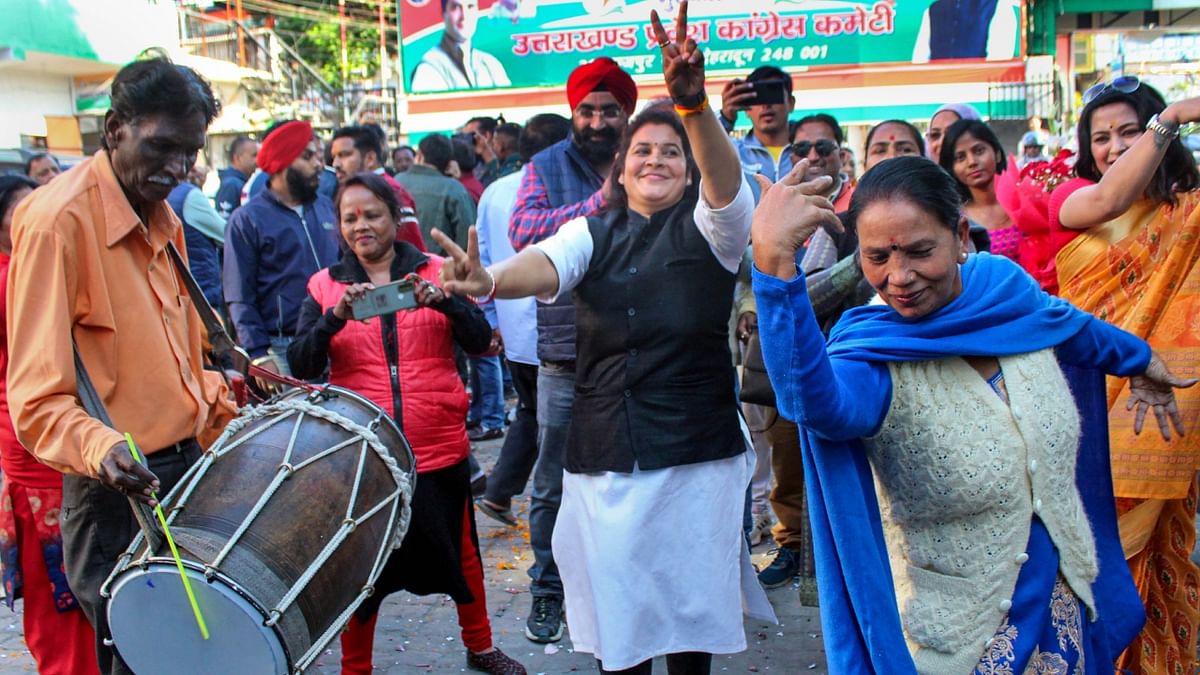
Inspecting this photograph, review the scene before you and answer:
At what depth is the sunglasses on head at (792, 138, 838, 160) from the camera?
4.84 metres

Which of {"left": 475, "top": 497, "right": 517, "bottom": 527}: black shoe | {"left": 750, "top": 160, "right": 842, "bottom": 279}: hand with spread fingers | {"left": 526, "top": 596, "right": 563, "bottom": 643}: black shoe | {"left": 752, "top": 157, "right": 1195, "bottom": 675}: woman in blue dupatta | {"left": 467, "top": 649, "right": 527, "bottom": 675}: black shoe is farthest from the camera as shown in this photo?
{"left": 475, "top": 497, "right": 517, "bottom": 527}: black shoe

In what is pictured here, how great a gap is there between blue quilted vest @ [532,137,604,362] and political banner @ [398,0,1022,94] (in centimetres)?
1063

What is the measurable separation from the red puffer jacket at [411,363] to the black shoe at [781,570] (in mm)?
1740

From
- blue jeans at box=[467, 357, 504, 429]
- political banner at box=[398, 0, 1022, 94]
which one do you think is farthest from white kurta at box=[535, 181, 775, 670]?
political banner at box=[398, 0, 1022, 94]

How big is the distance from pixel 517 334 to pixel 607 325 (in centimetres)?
226

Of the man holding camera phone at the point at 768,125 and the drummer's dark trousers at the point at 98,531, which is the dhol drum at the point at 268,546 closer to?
the drummer's dark trousers at the point at 98,531

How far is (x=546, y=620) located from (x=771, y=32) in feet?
40.9

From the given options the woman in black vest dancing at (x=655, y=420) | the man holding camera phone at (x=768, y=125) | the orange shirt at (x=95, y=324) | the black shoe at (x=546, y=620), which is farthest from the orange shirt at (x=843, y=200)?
the orange shirt at (x=95, y=324)

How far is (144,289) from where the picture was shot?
10.3 ft

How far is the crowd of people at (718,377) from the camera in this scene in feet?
7.70

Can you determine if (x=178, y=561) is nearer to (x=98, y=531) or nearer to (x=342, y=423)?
(x=98, y=531)

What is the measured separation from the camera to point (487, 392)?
8391 millimetres

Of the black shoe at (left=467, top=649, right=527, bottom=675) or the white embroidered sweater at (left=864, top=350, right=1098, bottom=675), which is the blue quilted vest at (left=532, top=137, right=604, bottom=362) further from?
the white embroidered sweater at (left=864, top=350, right=1098, bottom=675)

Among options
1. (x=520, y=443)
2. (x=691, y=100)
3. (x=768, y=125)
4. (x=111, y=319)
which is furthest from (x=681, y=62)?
(x=768, y=125)
